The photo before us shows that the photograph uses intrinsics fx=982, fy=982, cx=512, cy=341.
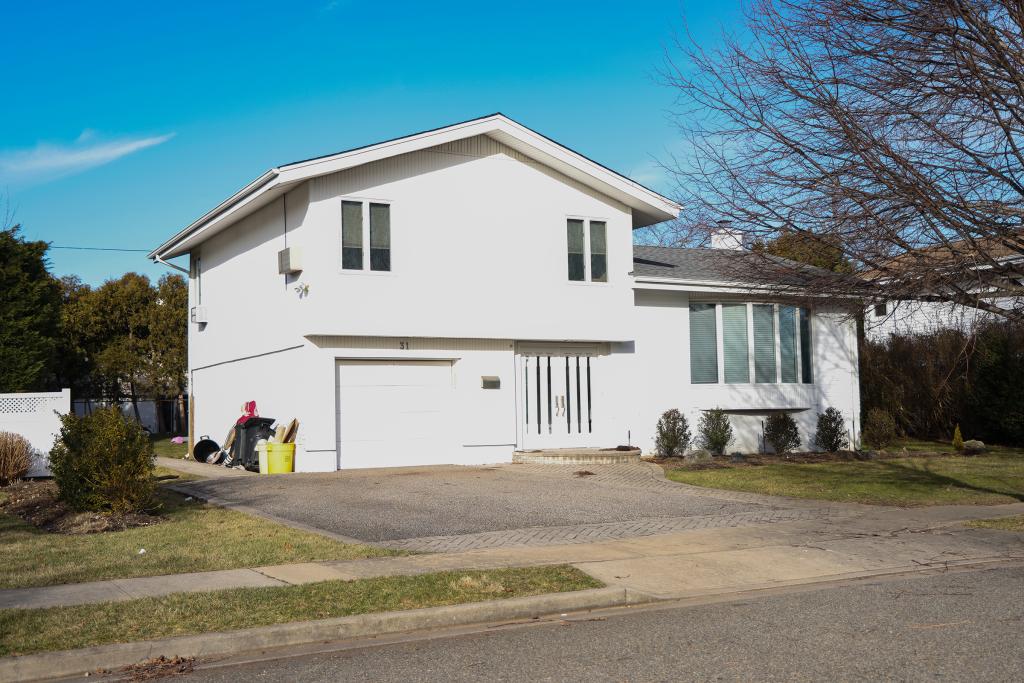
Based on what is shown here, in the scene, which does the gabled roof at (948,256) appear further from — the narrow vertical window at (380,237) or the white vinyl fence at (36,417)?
the white vinyl fence at (36,417)

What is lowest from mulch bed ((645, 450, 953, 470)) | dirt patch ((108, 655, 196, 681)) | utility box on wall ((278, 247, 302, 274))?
dirt patch ((108, 655, 196, 681))

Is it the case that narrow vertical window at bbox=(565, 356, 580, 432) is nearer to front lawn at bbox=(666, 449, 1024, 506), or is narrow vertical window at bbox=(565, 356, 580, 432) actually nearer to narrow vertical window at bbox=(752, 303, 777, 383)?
front lawn at bbox=(666, 449, 1024, 506)

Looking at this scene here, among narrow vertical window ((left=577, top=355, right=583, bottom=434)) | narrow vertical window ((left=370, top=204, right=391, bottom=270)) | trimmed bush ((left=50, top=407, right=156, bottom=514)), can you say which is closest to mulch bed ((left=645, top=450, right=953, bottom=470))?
narrow vertical window ((left=577, top=355, right=583, bottom=434))

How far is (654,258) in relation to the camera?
2445cm

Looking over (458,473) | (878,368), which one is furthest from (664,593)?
(878,368)

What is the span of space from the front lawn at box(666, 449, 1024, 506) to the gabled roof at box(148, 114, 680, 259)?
6155mm

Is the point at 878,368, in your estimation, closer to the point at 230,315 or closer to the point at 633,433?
the point at 633,433

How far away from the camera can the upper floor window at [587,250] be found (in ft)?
70.0

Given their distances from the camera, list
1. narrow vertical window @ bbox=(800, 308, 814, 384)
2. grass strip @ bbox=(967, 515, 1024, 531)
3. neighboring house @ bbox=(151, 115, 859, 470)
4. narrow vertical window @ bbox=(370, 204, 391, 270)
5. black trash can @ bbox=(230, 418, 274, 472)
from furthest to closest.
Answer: narrow vertical window @ bbox=(800, 308, 814, 384), black trash can @ bbox=(230, 418, 274, 472), narrow vertical window @ bbox=(370, 204, 391, 270), neighboring house @ bbox=(151, 115, 859, 470), grass strip @ bbox=(967, 515, 1024, 531)

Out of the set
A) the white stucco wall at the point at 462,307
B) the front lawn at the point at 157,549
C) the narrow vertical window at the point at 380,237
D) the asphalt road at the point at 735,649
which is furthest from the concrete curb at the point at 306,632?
the narrow vertical window at the point at 380,237

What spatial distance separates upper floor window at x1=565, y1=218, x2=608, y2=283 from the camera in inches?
840

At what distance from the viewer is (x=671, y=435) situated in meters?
21.4

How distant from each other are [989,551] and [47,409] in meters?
16.1

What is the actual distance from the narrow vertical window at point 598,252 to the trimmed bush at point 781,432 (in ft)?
17.1
